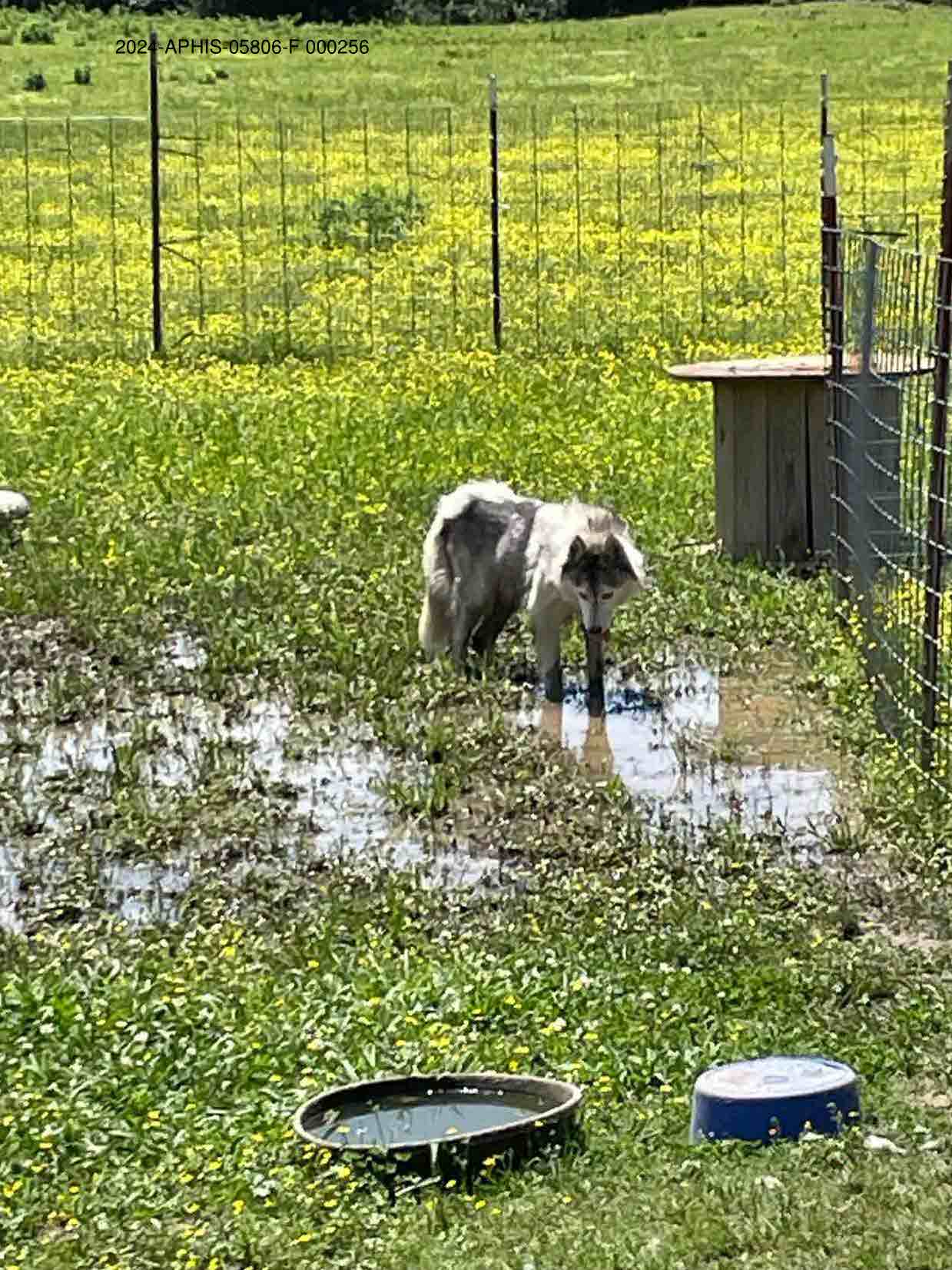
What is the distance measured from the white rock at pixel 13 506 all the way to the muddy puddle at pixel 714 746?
4031 millimetres

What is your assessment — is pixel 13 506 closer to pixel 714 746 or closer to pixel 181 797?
pixel 181 797

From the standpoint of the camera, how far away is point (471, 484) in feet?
40.8

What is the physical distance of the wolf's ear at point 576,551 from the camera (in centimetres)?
1132

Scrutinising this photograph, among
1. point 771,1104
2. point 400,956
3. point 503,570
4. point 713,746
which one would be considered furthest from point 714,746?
point 771,1104

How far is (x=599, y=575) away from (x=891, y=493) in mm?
1211

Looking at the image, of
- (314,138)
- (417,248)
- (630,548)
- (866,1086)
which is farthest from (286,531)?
(314,138)

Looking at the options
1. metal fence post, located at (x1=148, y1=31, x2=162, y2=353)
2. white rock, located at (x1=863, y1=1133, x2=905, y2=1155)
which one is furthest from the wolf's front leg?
metal fence post, located at (x1=148, y1=31, x2=162, y2=353)

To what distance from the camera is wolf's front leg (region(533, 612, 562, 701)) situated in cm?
1178

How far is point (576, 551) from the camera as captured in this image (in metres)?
11.3

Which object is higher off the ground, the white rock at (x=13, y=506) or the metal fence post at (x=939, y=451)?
the metal fence post at (x=939, y=451)

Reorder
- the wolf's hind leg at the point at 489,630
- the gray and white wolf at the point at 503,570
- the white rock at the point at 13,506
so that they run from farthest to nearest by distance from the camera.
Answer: the white rock at the point at 13,506 → the wolf's hind leg at the point at 489,630 → the gray and white wolf at the point at 503,570

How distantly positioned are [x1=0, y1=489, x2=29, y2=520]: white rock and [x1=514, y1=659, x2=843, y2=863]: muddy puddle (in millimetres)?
4031

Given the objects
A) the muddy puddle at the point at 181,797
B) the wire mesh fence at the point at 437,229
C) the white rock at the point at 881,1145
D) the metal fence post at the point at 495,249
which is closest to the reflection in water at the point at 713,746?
the muddy puddle at the point at 181,797

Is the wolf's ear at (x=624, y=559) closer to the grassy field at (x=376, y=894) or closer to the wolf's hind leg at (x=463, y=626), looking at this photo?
the grassy field at (x=376, y=894)
